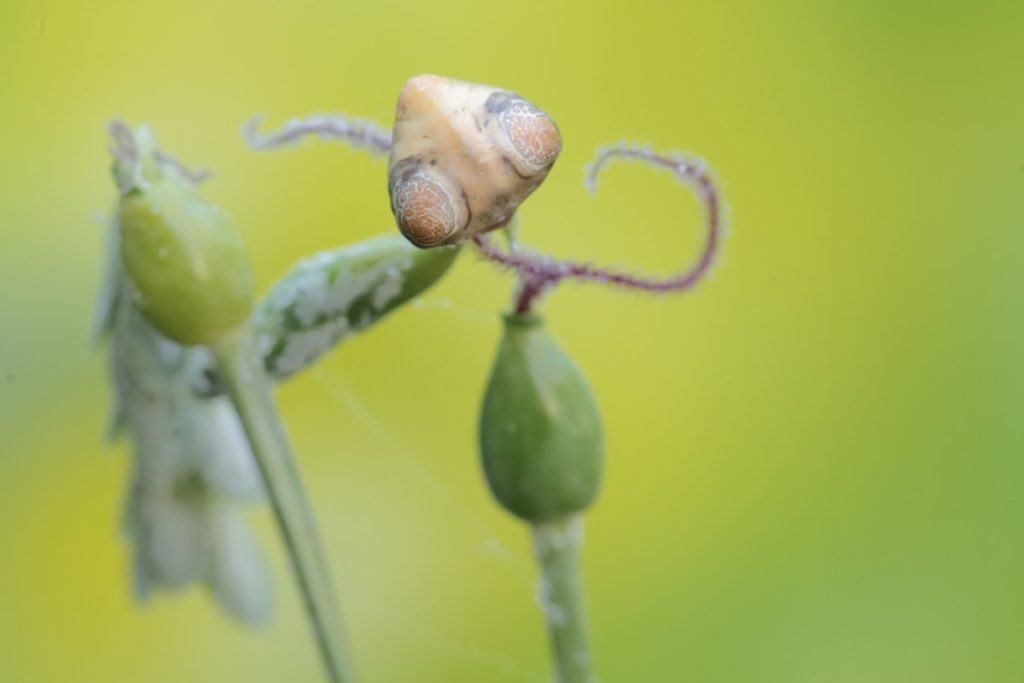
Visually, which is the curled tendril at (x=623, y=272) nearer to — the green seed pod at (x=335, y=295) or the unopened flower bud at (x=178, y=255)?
the green seed pod at (x=335, y=295)

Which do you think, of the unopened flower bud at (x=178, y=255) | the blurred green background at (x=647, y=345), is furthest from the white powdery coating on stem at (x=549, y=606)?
the blurred green background at (x=647, y=345)

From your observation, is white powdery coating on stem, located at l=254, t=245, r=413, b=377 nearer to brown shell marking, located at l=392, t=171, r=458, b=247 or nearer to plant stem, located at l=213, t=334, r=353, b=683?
plant stem, located at l=213, t=334, r=353, b=683

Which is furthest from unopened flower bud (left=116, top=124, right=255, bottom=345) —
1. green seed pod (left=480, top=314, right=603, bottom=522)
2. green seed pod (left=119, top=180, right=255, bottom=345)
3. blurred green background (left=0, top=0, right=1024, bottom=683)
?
blurred green background (left=0, top=0, right=1024, bottom=683)

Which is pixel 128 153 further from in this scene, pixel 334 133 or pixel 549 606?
pixel 549 606

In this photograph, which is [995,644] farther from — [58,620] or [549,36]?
[58,620]

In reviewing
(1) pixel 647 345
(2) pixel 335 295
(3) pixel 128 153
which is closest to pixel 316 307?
(2) pixel 335 295

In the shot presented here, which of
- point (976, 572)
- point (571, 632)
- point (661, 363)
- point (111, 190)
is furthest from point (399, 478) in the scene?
point (571, 632)
